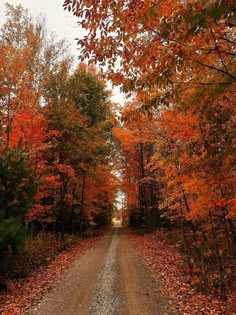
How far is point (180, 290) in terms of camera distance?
9328 mm

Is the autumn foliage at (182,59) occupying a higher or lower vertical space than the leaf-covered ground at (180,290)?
higher

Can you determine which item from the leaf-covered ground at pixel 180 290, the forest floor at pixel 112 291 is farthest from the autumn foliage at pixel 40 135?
the leaf-covered ground at pixel 180 290

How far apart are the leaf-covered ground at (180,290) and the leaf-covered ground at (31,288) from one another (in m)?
4.01

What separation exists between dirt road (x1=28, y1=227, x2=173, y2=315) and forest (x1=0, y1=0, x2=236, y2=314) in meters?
1.71

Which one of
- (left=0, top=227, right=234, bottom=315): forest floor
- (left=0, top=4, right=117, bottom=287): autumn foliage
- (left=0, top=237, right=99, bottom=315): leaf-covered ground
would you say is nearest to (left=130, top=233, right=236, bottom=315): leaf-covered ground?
(left=0, top=227, right=234, bottom=315): forest floor

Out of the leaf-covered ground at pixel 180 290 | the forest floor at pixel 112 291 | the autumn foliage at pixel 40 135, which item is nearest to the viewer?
the leaf-covered ground at pixel 180 290

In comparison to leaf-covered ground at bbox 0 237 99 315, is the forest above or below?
above

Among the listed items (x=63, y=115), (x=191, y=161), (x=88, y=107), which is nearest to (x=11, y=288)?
(x=191, y=161)

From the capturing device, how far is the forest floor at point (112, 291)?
791cm

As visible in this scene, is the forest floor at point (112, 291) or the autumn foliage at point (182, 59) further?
the forest floor at point (112, 291)

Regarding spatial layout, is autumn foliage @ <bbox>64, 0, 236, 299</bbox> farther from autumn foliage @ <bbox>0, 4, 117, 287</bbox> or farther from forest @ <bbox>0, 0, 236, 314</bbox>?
autumn foliage @ <bbox>0, 4, 117, 287</bbox>

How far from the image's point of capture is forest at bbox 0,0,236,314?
4793 millimetres

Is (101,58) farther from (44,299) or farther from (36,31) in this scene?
(36,31)

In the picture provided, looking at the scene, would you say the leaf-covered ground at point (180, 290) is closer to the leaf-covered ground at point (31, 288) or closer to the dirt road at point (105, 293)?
the dirt road at point (105, 293)
